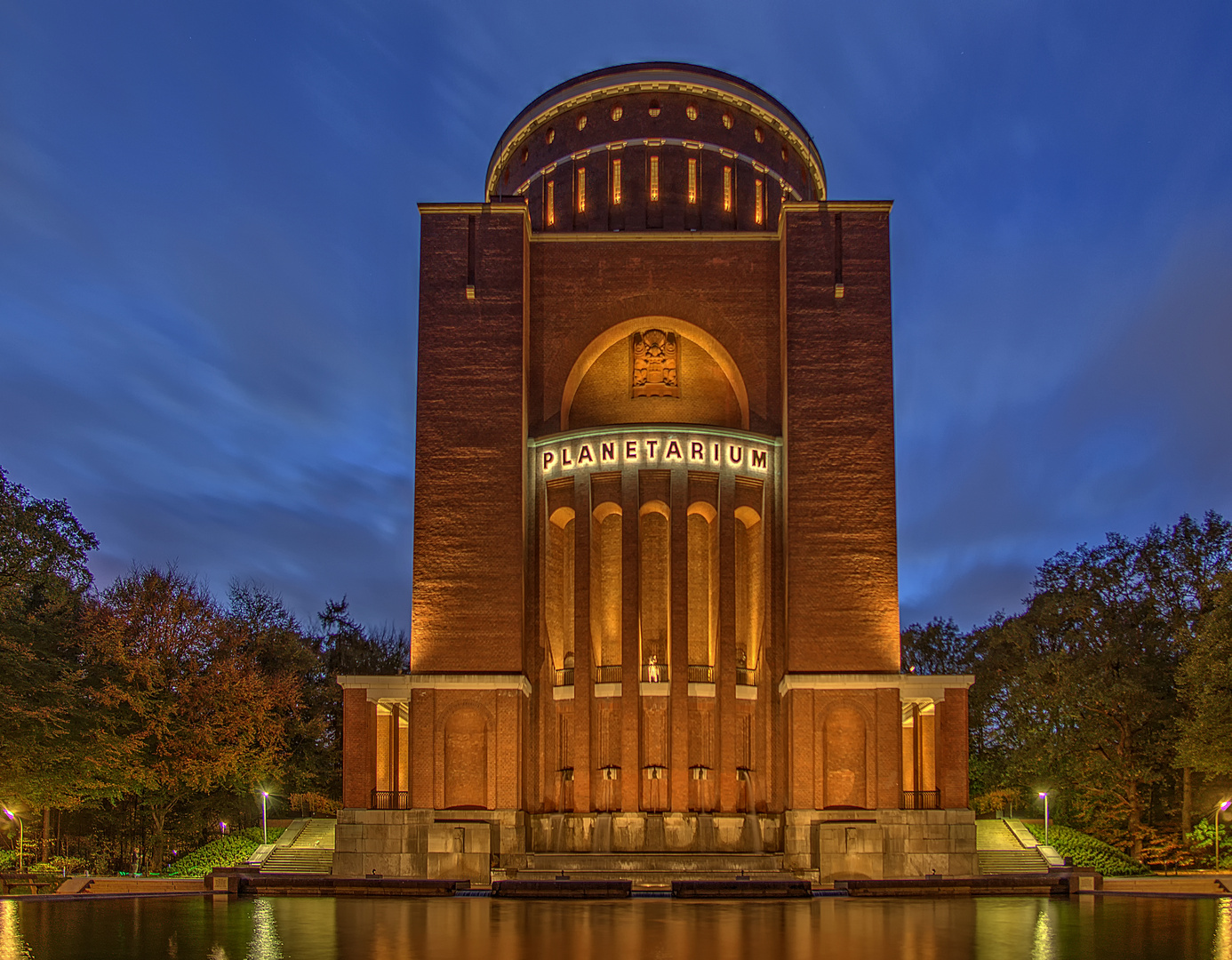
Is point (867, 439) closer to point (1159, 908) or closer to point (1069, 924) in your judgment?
point (1159, 908)

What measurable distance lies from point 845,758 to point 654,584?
756 centimetres

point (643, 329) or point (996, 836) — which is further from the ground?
point (643, 329)

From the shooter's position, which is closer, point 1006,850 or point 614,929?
point 614,929

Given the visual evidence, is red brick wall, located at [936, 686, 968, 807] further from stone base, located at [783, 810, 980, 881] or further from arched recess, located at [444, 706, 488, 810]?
arched recess, located at [444, 706, 488, 810]

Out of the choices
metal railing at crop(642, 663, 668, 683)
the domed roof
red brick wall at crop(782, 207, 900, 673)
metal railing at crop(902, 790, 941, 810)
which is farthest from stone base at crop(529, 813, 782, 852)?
the domed roof

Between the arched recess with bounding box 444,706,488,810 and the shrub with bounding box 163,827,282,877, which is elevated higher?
the arched recess with bounding box 444,706,488,810

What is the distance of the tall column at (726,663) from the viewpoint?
32938mm

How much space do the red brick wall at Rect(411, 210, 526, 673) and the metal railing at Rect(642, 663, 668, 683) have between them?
A: 3546 mm

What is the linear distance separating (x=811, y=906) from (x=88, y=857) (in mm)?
25512

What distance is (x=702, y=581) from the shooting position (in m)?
36.2

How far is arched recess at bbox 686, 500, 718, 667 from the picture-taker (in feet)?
115

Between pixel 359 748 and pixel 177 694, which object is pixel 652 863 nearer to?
pixel 359 748

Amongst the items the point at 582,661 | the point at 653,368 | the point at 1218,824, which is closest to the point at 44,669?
the point at 582,661

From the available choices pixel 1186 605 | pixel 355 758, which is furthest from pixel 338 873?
pixel 1186 605
